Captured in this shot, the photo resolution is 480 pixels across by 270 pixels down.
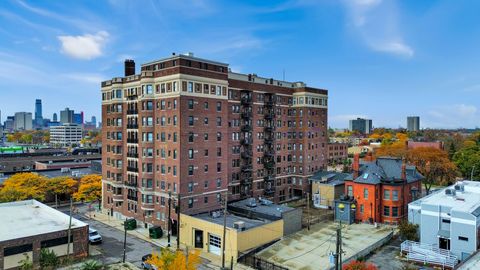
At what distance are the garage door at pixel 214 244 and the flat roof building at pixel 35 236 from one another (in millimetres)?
15171

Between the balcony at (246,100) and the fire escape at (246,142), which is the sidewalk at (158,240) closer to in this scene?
the fire escape at (246,142)

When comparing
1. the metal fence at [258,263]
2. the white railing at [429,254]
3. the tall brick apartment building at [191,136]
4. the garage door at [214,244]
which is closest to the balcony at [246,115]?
the tall brick apartment building at [191,136]

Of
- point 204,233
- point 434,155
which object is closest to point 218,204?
point 204,233

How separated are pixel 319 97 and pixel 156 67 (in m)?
39.9

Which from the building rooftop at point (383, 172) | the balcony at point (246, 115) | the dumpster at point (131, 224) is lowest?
the dumpster at point (131, 224)

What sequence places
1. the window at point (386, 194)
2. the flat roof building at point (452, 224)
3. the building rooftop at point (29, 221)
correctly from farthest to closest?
the window at point (386, 194), the building rooftop at point (29, 221), the flat roof building at point (452, 224)

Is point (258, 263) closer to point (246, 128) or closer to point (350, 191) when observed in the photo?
point (350, 191)

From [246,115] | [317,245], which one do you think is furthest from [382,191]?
[246,115]

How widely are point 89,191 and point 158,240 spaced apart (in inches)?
1160

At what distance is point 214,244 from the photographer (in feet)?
141

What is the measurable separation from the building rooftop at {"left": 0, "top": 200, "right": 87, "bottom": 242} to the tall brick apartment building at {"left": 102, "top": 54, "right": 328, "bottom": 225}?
11.9 meters

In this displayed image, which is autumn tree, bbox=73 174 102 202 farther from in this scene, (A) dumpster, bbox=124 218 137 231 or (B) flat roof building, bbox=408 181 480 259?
(B) flat roof building, bbox=408 181 480 259

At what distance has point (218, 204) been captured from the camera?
179 feet

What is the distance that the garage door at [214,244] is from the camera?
42250 millimetres
